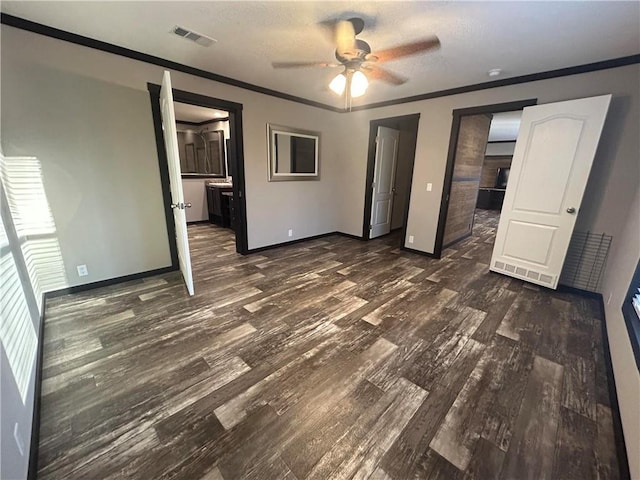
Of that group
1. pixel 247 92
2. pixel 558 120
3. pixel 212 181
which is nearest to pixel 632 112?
pixel 558 120

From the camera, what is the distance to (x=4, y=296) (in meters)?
1.36

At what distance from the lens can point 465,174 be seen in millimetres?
4418

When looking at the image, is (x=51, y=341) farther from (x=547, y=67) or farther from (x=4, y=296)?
(x=547, y=67)

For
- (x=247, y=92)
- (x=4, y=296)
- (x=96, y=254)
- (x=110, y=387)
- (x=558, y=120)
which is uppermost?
(x=247, y=92)

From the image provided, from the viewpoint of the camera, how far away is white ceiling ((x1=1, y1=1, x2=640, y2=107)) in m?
1.77

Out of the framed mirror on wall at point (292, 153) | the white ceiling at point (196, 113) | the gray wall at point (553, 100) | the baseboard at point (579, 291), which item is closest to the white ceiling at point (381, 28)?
the gray wall at point (553, 100)

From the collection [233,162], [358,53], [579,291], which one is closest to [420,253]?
[579,291]

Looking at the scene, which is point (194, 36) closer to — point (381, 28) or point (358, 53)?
point (358, 53)

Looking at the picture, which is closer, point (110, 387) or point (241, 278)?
point (110, 387)

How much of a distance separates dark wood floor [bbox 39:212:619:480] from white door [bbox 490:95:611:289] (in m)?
0.47

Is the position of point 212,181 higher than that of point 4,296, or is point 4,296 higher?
point 212,181

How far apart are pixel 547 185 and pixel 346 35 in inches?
108

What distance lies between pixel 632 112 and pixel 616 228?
1133 mm

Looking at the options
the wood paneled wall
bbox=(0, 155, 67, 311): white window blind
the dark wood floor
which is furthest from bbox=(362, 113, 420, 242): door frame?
bbox=(0, 155, 67, 311): white window blind
